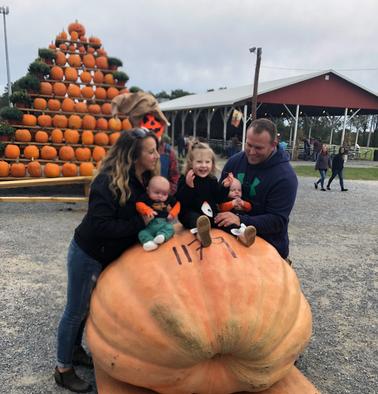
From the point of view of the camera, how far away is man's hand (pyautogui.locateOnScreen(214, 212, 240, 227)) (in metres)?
2.43

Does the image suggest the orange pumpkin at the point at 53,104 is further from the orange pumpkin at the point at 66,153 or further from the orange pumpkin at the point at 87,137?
the orange pumpkin at the point at 66,153

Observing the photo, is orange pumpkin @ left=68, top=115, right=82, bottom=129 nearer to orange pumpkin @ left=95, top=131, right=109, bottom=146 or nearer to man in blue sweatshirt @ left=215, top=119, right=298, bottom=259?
orange pumpkin @ left=95, top=131, right=109, bottom=146

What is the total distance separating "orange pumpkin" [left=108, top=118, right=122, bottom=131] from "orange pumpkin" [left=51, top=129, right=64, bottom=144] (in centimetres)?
108

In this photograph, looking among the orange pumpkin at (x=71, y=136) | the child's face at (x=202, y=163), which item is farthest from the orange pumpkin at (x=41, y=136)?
the child's face at (x=202, y=163)

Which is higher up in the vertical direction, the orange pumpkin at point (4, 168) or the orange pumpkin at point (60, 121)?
the orange pumpkin at point (60, 121)

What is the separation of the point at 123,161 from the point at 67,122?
685 cm

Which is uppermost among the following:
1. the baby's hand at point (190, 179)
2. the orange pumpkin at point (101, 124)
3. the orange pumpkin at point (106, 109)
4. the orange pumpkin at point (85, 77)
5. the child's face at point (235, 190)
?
the orange pumpkin at point (85, 77)

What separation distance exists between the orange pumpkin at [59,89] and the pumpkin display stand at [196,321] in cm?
728

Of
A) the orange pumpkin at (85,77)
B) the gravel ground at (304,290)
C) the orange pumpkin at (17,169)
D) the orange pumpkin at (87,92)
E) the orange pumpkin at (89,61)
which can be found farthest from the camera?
the orange pumpkin at (89,61)

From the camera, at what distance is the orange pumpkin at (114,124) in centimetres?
872

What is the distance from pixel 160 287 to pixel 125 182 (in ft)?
2.05

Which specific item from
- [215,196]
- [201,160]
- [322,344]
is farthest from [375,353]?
[201,160]

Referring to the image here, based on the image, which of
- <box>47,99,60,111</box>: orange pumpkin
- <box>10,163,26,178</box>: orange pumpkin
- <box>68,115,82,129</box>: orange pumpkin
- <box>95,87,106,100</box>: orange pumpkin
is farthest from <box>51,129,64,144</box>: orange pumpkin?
<box>95,87,106,100</box>: orange pumpkin

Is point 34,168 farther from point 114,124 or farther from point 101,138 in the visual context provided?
point 114,124
